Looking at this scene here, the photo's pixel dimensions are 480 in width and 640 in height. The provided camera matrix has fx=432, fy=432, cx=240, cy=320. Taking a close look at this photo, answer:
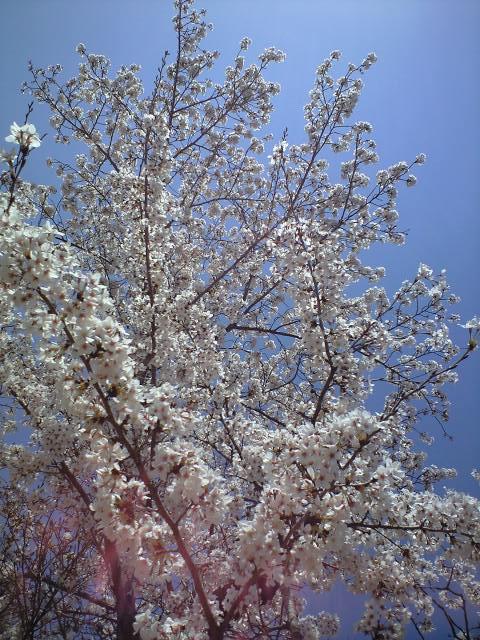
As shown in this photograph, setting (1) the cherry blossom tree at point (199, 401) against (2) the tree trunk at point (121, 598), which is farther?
(2) the tree trunk at point (121, 598)

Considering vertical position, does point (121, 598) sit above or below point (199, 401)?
below

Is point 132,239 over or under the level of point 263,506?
over

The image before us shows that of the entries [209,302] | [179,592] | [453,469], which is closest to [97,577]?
[179,592]

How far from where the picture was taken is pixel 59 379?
403 cm

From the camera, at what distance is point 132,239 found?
275 inches

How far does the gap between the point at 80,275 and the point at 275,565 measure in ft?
10.00

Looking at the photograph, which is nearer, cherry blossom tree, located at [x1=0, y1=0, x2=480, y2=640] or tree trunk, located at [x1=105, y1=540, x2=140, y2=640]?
cherry blossom tree, located at [x1=0, y1=0, x2=480, y2=640]

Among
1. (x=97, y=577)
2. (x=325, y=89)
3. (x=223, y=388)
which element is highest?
(x=325, y=89)

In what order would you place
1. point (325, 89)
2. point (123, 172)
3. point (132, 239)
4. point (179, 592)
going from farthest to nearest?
point (325, 89)
point (123, 172)
point (132, 239)
point (179, 592)

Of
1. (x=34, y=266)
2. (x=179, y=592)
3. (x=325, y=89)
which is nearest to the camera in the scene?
(x=34, y=266)

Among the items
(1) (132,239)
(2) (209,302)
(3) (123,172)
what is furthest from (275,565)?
(2) (209,302)

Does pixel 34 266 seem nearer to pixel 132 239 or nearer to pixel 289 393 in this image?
pixel 132 239

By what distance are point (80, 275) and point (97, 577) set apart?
7114 mm

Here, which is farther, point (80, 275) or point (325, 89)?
point (325, 89)
